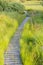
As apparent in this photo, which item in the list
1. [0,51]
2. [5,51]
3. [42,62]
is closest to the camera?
[42,62]

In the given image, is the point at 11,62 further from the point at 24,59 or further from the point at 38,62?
the point at 38,62

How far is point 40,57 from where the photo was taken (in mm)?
13828

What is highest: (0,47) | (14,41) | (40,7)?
(0,47)

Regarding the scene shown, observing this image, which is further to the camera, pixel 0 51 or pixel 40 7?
pixel 40 7

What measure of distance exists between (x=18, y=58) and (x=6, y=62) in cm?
96

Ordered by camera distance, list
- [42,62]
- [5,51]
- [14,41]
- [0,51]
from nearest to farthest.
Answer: [42,62] < [0,51] < [5,51] < [14,41]

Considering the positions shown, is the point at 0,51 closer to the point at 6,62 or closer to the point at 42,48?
the point at 6,62

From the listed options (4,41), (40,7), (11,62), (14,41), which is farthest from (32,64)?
(40,7)

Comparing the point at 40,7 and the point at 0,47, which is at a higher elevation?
the point at 0,47

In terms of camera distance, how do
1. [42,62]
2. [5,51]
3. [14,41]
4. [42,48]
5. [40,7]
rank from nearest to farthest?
[42,62]
[42,48]
[5,51]
[14,41]
[40,7]

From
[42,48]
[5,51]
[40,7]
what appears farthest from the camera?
[40,7]

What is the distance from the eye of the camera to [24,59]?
15.1 m

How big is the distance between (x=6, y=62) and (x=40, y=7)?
137ft

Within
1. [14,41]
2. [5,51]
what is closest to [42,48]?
[5,51]
